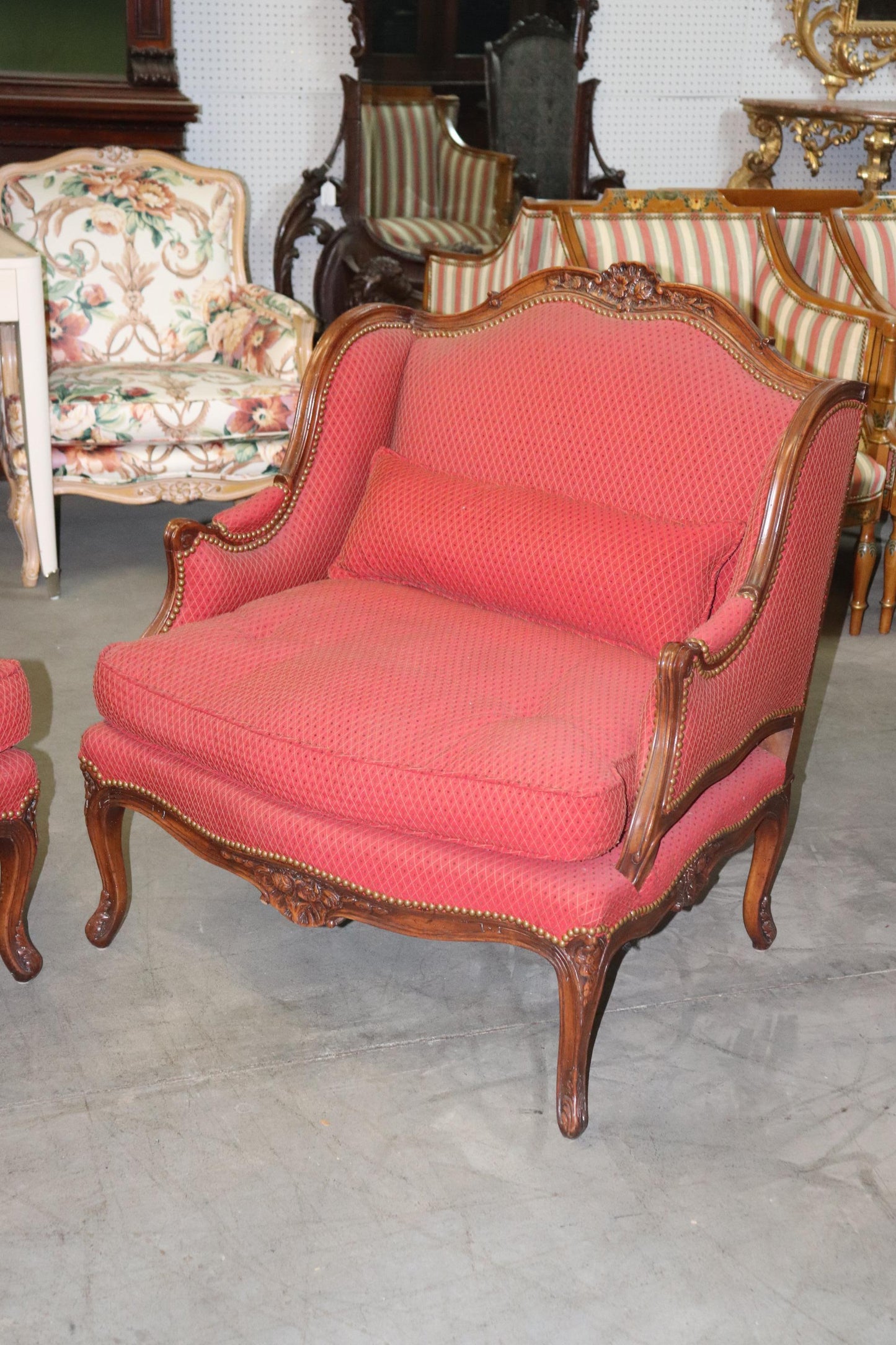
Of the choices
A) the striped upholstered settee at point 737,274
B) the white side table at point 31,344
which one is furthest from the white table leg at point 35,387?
the striped upholstered settee at point 737,274

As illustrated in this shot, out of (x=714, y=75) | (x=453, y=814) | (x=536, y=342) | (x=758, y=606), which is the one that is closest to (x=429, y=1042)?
(x=453, y=814)

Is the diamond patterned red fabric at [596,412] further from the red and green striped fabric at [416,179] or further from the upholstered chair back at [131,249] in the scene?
the red and green striped fabric at [416,179]

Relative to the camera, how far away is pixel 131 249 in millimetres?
4238

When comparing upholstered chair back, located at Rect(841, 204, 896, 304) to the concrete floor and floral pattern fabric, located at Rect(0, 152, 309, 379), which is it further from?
the concrete floor

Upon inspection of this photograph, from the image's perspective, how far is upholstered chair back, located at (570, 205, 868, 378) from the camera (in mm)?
4035

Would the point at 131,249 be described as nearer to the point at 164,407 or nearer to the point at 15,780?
the point at 164,407

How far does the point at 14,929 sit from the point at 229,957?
355 mm

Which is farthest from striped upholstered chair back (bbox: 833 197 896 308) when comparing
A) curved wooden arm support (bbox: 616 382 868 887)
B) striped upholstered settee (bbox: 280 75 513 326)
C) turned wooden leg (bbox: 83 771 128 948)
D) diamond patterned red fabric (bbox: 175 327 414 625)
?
turned wooden leg (bbox: 83 771 128 948)

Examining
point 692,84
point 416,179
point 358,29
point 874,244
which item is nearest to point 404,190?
point 416,179

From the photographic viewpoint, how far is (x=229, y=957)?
2.34m

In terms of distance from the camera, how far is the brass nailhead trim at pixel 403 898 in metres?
1.88

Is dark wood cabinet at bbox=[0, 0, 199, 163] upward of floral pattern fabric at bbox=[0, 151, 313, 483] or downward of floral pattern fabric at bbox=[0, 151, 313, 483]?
upward

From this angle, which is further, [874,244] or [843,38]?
[843,38]

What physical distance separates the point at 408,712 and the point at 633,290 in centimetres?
90
